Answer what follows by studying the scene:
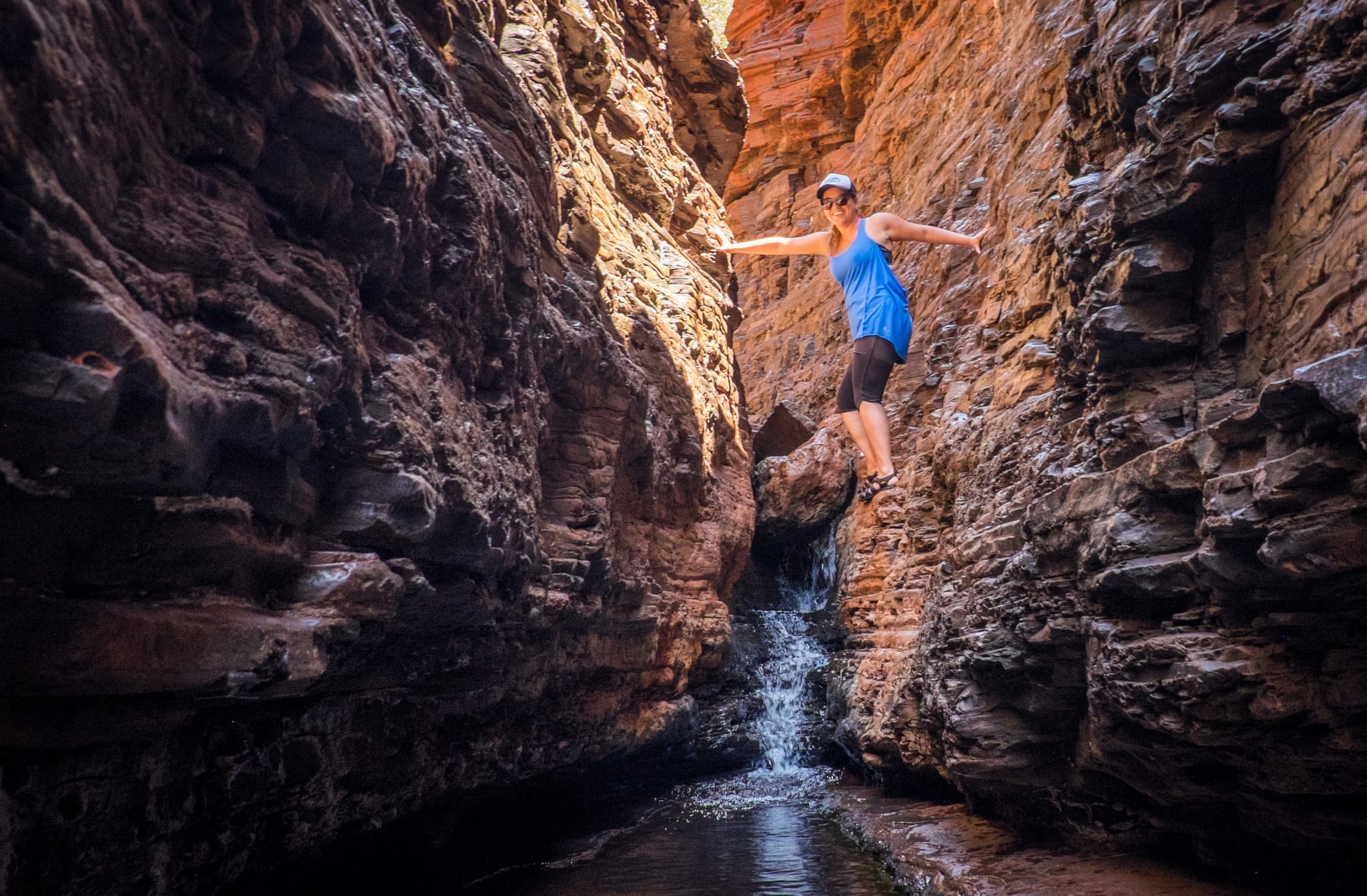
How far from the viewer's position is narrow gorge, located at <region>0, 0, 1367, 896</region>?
9.25 ft

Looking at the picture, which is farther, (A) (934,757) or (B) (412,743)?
(A) (934,757)

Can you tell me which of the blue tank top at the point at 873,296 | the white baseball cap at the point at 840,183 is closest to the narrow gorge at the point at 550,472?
the blue tank top at the point at 873,296

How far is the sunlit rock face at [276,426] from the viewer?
2471 millimetres

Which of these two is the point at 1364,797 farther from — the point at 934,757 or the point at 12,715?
the point at 12,715

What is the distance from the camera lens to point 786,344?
2112 cm

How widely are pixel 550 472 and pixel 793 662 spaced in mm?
7180

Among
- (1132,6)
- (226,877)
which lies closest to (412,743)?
(226,877)

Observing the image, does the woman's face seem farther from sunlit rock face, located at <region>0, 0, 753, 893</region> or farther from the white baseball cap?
sunlit rock face, located at <region>0, 0, 753, 893</region>

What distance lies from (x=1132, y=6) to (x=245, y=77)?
4943 millimetres

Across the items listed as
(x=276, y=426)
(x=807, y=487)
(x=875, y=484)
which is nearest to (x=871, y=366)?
(x=875, y=484)

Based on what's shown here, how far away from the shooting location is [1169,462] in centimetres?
404

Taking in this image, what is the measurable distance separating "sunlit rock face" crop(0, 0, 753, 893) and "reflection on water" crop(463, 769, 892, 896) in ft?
3.44

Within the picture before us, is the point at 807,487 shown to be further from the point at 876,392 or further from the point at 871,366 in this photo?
the point at 871,366

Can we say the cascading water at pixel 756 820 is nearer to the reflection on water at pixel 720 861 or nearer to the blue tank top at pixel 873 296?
the reflection on water at pixel 720 861
